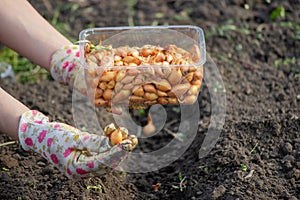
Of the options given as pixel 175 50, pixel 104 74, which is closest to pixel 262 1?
pixel 175 50

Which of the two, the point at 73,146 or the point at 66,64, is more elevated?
the point at 66,64

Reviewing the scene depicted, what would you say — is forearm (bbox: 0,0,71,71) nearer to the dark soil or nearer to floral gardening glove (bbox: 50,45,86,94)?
floral gardening glove (bbox: 50,45,86,94)

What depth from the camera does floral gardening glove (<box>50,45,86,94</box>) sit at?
2377mm

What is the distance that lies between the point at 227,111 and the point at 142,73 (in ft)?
2.50

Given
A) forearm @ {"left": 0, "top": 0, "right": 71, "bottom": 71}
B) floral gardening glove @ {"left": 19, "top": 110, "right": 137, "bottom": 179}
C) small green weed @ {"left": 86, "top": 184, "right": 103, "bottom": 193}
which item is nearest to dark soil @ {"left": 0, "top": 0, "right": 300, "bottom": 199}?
small green weed @ {"left": 86, "top": 184, "right": 103, "bottom": 193}

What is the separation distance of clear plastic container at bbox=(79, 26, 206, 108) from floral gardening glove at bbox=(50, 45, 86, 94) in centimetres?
14

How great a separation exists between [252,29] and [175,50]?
4.12 ft

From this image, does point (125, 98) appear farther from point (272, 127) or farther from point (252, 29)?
point (252, 29)

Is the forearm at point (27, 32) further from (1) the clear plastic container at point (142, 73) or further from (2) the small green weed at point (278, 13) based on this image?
(2) the small green weed at point (278, 13)

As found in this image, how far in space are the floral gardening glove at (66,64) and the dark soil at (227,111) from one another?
1.21 ft

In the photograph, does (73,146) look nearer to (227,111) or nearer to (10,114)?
(10,114)

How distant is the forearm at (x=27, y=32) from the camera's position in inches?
95.8

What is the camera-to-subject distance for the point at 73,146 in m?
1.99

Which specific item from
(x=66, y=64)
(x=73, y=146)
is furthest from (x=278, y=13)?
(x=73, y=146)
